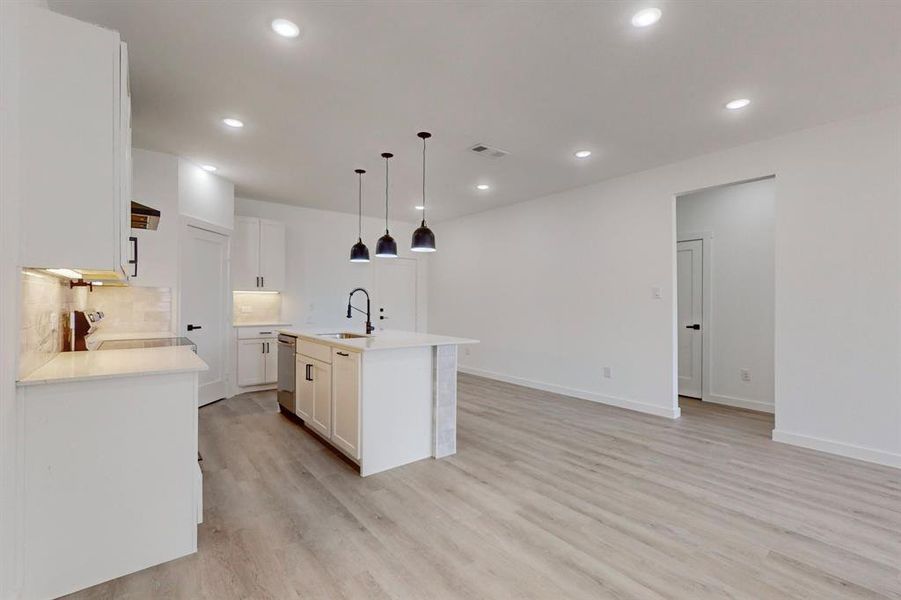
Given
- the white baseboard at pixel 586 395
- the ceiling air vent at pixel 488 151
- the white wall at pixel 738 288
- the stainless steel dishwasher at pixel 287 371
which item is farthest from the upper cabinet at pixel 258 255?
the white wall at pixel 738 288

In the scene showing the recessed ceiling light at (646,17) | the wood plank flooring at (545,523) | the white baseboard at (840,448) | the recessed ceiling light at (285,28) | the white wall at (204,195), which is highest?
the recessed ceiling light at (285,28)

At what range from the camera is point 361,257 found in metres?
4.40

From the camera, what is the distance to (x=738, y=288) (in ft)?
16.8

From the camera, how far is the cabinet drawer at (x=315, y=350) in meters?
3.54


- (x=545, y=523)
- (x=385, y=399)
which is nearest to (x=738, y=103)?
(x=545, y=523)

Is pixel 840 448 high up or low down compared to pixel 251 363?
down

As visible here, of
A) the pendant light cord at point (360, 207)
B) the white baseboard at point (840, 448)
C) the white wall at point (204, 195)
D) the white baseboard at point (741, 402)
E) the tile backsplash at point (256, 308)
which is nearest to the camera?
the white baseboard at point (840, 448)

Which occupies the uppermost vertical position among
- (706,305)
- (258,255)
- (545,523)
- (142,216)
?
(258,255)

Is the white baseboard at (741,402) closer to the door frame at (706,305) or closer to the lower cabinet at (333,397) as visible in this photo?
the door frame at (706,305)

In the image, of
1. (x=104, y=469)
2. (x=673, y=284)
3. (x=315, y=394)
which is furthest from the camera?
(x=673, y=284)

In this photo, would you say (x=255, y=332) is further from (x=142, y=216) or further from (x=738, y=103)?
(x=738, y=103)

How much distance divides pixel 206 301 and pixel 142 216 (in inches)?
105

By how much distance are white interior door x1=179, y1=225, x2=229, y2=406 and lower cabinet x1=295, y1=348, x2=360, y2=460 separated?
162 cm

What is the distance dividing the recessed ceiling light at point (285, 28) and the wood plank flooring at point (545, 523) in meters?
2.76
